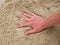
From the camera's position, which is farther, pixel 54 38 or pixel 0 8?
pixel 0 8

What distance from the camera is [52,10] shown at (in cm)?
116

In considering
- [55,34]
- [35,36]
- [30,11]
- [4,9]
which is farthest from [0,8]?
[55,34]

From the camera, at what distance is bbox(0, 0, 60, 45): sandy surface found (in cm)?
103

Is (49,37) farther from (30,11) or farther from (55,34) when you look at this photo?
(30,11)

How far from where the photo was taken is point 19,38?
3.41ft

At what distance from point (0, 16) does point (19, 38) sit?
22 cm

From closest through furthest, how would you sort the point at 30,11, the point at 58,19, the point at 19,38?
the point at 58,19, the point at 19,38, the point at 30,11

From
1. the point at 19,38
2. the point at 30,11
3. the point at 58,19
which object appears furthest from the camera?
the point at 30,11

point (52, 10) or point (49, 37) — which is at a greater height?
point (52, 10)

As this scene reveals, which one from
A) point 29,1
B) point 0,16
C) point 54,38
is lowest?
point 54,38

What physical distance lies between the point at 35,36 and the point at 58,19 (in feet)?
0.67

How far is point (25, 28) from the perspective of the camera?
1073mm

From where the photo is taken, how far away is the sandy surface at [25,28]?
1.03m

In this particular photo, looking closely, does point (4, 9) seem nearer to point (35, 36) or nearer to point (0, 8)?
point (0, 8)
